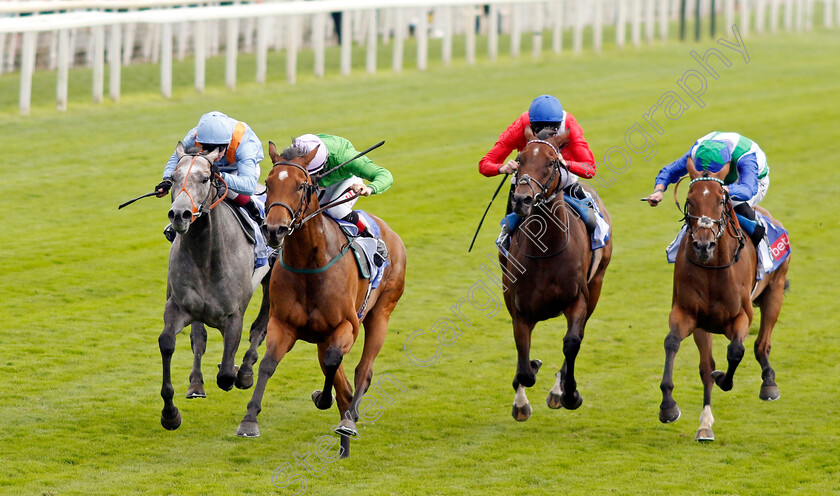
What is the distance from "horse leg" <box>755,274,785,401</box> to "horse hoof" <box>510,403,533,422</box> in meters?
1.77

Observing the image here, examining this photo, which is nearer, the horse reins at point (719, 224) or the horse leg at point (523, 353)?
the horse reins at point (719, 224)

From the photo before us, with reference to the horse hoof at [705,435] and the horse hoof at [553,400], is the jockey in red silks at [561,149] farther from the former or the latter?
the horse hoof at [705,435]

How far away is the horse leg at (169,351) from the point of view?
7156 mm

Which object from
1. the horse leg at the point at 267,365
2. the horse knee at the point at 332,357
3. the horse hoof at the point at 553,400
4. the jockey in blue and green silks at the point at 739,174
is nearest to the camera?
the horse leg at the point at 267,365

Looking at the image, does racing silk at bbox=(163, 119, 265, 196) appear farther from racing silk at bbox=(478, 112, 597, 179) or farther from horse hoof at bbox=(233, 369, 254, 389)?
racing silk at bbox=(478, 112, 597, 179)

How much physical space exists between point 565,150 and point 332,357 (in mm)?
2247

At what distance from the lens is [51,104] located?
729 inches

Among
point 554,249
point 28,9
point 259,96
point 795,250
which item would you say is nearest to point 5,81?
point 28,9

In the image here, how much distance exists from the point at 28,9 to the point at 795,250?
40.1ft

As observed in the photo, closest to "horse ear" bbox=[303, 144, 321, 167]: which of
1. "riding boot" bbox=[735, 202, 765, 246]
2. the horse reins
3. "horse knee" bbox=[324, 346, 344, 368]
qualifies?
"horse knee" bbox=[324, 346, 344, 368]

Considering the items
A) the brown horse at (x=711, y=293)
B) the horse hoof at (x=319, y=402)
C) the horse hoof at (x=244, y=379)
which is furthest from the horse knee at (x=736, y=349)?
the horse hoof at (x=244, y=379)

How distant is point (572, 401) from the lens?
26.5ft

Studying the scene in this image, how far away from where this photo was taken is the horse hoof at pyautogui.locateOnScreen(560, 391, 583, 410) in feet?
26.4

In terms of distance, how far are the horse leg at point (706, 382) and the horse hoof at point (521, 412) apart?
112 centimetres
